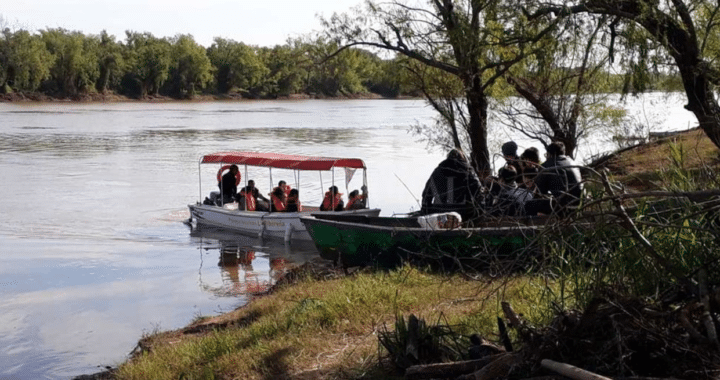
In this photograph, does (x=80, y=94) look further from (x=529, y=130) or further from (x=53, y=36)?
(x=529, y=130)

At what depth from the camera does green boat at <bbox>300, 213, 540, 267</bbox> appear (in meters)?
11.3

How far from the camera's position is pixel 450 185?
13.4m

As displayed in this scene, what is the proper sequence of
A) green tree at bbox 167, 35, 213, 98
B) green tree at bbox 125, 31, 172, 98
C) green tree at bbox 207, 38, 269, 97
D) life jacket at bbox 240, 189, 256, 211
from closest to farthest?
1. life jacket at bbox 240, 189, 256, 211
2. green tree at bbox 125, 31, 172, 98
3. green tree at bbox 167, 35, 213, 98
4. green tree at bbox 207, 38, 269, 97

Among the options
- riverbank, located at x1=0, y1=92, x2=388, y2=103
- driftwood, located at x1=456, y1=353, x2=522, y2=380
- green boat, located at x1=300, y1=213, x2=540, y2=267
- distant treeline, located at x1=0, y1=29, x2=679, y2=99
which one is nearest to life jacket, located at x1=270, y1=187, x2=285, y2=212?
green boat, located at x1=300, y1=213, x2=540, y2=267

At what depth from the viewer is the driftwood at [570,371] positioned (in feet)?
16.4

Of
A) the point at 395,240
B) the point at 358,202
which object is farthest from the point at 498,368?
the point at 358,202

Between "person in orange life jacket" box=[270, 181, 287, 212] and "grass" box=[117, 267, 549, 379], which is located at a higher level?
"grass" box=[117, 267, 549, 379]

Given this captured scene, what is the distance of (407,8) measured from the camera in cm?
2003

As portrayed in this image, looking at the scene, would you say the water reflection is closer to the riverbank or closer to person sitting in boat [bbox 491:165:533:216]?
person sitting in boat [bbox 491:165:533:216]

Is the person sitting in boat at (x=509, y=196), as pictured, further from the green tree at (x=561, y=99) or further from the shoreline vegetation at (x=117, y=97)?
the shoreline vegetation at (x=117, y=97)

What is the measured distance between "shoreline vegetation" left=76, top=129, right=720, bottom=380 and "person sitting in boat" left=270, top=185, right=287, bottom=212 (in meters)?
13.5

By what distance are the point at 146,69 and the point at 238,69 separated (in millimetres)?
Result: 13073

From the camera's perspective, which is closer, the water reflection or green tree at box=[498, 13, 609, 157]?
the water reflection

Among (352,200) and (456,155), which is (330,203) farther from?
(456,155)
